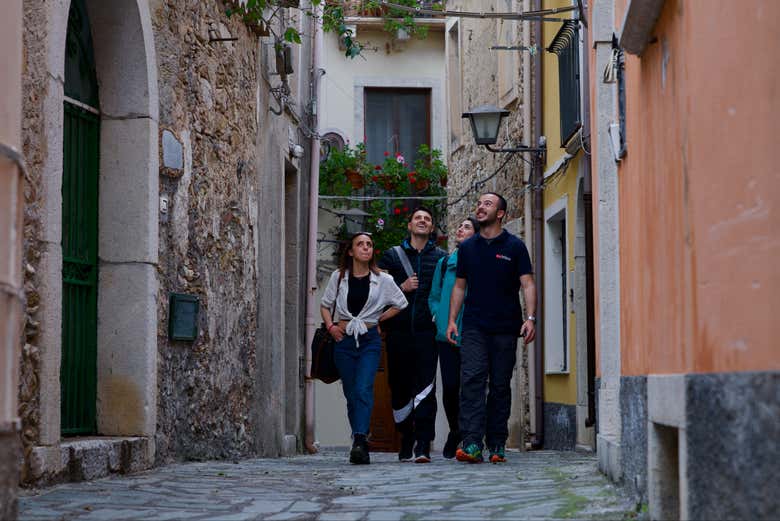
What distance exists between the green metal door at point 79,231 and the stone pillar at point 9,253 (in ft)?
9.69

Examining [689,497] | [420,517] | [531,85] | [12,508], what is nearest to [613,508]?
[420,517]

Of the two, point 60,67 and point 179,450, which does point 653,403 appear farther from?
point 179,450

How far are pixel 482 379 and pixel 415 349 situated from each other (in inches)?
47.3

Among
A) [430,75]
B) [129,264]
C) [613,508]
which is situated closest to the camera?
[613,508]

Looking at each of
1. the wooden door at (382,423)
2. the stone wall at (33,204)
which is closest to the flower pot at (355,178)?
the wooden door at (382,423)

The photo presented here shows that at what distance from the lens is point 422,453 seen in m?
9.19

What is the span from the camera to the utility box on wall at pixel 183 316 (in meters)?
8.43

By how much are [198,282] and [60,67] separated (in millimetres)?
2752

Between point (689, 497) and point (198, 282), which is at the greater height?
point (198, 282)

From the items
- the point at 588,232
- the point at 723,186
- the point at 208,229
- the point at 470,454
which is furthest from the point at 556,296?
the point at 723,186

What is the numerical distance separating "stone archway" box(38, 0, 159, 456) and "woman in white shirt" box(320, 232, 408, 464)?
60.1 inches

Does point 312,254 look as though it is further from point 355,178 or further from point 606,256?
point 355,178

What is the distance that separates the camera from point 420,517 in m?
5.09

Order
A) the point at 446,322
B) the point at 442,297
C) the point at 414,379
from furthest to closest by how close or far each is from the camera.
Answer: the point at 414,379 < the point at 442,297 < the point at 446,322
